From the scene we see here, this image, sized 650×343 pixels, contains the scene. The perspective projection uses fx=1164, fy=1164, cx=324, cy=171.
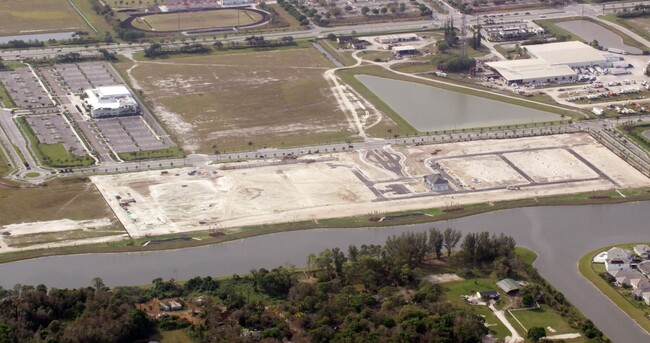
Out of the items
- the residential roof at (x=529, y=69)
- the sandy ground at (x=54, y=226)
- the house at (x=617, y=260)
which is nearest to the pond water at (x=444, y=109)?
the residential roof at (x=529, y=69)

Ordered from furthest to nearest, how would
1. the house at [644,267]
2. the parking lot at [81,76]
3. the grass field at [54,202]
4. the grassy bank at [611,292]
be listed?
the parking lot at [81,76]
the grass field at [54,202]
the house at [644,267]
the grassy bank at [611,292]

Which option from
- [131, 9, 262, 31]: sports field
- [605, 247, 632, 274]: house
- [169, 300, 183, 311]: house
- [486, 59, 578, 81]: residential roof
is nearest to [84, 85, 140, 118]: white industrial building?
[131, 9, 262, 31]: sports field

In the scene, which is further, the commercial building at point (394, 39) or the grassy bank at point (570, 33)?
the commercial building at point (394, 39)

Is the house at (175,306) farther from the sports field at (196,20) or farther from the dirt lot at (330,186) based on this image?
the sports field at (196,20)

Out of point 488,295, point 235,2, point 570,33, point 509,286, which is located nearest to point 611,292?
point 509,286

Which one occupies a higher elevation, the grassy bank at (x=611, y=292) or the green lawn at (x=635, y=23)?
the green lawn at (x=635, y=23)

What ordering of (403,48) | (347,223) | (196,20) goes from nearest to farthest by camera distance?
(347,223) < (403,48) < (196,20)

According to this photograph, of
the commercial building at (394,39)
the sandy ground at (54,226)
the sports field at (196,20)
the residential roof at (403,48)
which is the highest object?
the sports field at (196,20)

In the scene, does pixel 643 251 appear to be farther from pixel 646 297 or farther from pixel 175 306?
pixel 175 306
